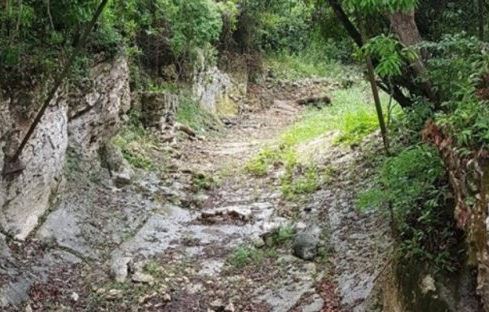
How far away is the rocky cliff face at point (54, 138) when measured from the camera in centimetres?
522

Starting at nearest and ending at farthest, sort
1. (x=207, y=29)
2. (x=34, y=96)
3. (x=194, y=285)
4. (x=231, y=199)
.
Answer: (x=194, y=285) < (x=34, y=96) < (x=231, y=199) < (x=207, y=29)

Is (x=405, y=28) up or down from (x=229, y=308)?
up

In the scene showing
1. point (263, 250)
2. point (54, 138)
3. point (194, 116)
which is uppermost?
point (54, 138)

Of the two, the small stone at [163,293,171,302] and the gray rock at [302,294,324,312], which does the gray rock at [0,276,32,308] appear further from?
the gray rock at [302,294,324,312]

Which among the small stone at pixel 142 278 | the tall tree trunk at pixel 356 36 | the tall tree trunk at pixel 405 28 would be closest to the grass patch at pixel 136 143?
the small stone at pixel 142 278

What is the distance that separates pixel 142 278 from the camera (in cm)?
518

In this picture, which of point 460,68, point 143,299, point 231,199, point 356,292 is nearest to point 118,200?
point 231,199

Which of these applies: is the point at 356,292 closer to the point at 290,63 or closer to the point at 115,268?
the point at 115,268

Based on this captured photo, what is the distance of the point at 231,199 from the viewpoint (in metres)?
7.70

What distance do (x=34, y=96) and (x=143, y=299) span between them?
2274 mm

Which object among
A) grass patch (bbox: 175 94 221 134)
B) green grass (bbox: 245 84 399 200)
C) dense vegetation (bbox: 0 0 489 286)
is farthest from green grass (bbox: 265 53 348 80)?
grass patch (bbox: 175 94 221 134)

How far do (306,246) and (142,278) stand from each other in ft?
5.11

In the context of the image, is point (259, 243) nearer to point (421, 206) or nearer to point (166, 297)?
point (166, 297)

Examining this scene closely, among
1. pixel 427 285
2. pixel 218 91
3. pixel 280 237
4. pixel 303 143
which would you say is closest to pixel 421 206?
pixel 427 285
